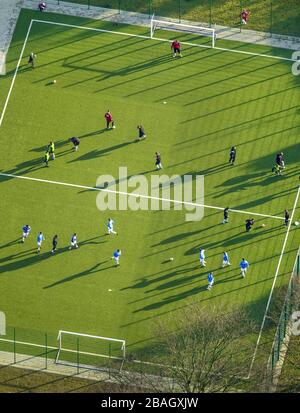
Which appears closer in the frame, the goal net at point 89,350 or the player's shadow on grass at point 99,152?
the goal net at point 89,350

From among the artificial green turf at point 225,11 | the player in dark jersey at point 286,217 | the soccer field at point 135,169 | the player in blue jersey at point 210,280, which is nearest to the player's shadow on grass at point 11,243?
the soccer field at point 135,169

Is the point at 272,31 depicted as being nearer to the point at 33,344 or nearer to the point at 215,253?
the point at 215,253

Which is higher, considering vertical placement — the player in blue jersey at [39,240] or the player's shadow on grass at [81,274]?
the player in blue jersey at [39,240]

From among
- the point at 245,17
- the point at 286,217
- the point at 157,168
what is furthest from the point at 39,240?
the point at 245,17

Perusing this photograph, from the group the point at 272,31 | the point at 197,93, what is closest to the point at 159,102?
the point at 197,93

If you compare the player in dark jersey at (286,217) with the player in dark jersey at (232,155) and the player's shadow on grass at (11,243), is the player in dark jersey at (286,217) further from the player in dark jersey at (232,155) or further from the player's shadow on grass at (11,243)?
the player's shadow on grass at (11,243)

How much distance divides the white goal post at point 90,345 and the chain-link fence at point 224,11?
31.1m

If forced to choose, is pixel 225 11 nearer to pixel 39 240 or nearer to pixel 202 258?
pixel 202 258

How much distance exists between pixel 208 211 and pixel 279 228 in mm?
5432

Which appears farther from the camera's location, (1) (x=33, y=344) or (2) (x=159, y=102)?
(2) (x=159, y=102)

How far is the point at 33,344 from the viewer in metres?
124

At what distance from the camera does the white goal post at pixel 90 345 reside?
124 metres

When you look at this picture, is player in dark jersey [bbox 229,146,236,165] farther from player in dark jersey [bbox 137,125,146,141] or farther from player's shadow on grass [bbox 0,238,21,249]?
player's shadow on grass [bbox 0,238,21,249]

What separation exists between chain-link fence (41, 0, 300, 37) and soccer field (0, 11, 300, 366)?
7.16ft
